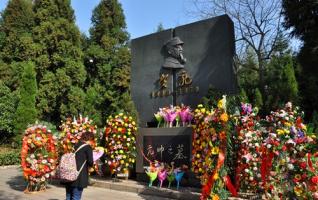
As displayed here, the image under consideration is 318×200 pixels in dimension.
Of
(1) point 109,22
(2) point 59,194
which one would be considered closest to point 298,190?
(2) point 59,194

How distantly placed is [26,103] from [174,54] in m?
13.3

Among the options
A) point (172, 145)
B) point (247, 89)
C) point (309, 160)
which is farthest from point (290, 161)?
point (247, 89)

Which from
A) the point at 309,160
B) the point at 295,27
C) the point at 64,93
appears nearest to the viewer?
the point at 309,160

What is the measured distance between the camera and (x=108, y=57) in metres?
28.3

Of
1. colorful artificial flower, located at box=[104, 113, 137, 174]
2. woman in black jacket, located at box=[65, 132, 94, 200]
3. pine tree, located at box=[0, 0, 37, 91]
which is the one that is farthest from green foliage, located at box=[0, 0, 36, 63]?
woman in black jacket, located at box=[65, 132, 94, 200]

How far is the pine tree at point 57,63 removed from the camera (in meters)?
24.6

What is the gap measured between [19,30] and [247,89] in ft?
54.6

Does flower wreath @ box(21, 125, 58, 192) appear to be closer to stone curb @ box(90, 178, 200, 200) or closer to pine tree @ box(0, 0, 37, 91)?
stone curb @ box(90, 178, 200, 200)

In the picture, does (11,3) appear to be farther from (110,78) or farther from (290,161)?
(290,161)

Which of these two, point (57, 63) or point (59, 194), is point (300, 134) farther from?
point (57, 63)

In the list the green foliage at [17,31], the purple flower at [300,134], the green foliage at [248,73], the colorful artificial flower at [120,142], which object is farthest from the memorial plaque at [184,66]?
the green foliage at [17,31]

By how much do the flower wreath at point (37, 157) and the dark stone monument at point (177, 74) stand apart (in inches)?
89.9

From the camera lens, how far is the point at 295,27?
14266mm

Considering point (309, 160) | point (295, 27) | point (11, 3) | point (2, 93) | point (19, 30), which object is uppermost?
point (11, 3)
